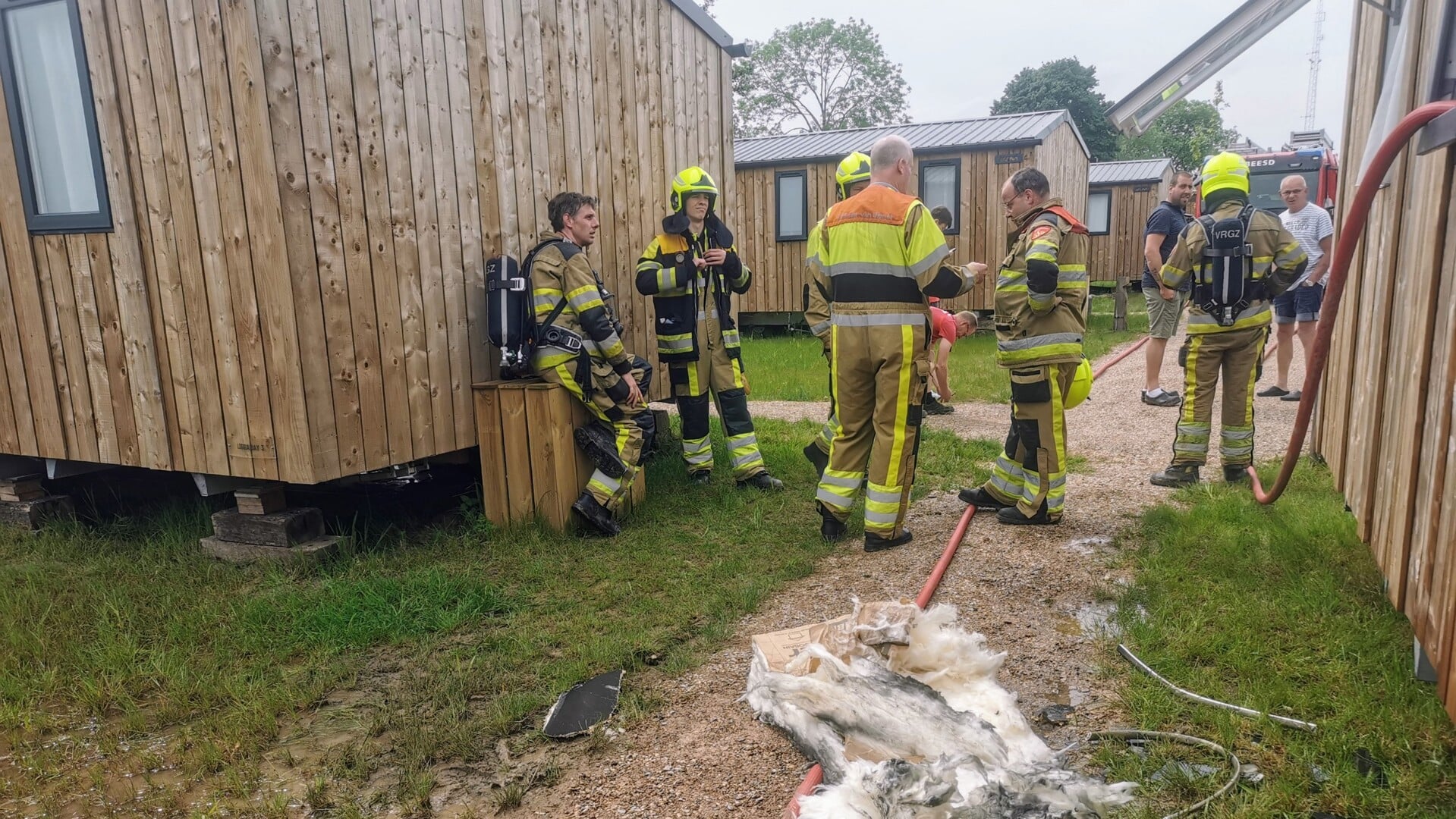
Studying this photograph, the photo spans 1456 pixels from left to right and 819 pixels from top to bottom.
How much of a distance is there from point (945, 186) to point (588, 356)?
11.4 meters

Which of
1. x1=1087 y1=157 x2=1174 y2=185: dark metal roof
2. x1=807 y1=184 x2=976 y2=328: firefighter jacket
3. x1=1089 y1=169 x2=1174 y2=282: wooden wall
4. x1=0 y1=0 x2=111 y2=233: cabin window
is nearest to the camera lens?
x1=807 y1=184 x2=976 y2=328: firefighter jacket

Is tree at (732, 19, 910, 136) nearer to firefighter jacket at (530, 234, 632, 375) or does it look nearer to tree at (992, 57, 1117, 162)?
tree at (992, 57, 1117, 162)

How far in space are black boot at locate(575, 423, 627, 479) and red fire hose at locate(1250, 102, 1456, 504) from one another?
3.40 m

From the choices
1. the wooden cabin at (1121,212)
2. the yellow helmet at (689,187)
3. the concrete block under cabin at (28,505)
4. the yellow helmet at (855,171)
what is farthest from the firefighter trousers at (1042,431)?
the wooden cabin at (1121,212)

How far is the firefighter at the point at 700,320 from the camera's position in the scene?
235 inches

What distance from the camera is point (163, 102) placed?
14.8 ft

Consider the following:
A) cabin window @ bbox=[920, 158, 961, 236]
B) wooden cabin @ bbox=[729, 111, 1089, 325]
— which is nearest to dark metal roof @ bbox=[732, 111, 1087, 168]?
wooden cabin @ bbox=[729, 111, 1089, 325]

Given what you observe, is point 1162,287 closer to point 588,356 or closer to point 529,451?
point 588,356

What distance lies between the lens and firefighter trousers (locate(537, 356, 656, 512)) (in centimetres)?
529

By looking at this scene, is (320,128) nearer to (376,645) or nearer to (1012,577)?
(376,645)

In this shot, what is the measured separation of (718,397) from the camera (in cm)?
631

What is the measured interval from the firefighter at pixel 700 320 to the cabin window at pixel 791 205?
9.85m

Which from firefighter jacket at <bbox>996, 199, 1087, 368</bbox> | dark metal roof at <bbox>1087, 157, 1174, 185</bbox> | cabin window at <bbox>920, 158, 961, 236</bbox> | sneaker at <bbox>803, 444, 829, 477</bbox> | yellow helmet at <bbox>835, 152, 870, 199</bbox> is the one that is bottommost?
sneaker at <bbox>803, 444, 829, 477</bbox>

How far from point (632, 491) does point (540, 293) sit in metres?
1.41
